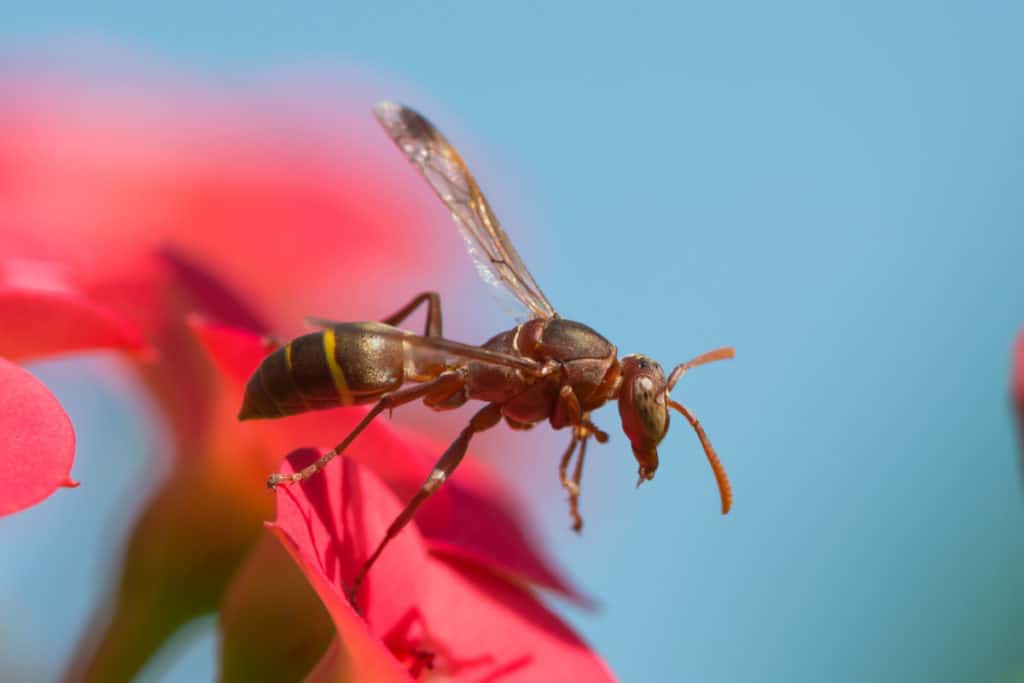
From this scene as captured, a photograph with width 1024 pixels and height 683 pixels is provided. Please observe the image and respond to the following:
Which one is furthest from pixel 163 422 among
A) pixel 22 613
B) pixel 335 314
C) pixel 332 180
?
pixel 332 180

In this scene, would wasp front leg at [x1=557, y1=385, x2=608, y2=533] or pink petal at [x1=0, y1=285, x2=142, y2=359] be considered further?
wasp front leg at [x1=557, y1=385, x2=608, y2=533]

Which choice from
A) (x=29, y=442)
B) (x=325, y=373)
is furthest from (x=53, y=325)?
(x=29, y=442)

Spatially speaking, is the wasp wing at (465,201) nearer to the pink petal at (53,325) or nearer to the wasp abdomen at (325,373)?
the wasp abdomen at (325,373)

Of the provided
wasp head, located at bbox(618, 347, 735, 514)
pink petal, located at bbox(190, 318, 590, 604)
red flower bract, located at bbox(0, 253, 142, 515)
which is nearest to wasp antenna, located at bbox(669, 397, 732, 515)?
wasp head, located at bbox(618, 347, 735, 514)

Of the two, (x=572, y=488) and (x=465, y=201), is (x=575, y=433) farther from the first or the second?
(x=465, y=201)

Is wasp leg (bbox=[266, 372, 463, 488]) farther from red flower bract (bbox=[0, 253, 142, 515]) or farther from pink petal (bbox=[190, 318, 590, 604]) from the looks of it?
red flower bract (bbox=[0, 253, 142, 515])

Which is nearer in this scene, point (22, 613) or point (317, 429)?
point (317, 429)

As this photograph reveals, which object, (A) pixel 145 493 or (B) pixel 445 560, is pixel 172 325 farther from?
(B) pixel 445 560

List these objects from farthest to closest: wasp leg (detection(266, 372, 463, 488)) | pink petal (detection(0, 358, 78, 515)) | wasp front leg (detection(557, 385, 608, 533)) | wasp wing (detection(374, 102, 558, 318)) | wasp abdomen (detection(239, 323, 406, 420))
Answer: wasp wing (detection(374, 102, 558, 318)) → wasp front leg (detection(557, 385, 608, 533)) → wasp abdomen (detection(239, 323, 406, 420)) → wasp leg (detection(266, 372, 463, 488)) → pink petal (detection(0, 358, 78, 515))
